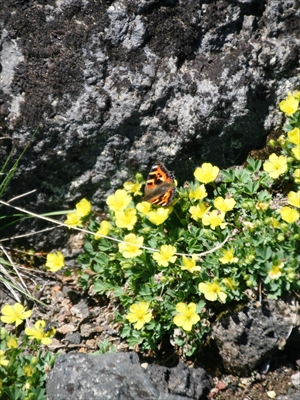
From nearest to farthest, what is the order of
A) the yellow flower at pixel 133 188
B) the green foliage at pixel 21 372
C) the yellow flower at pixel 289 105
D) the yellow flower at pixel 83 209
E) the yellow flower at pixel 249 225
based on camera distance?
1. the green foliage at pixel 21 372
2. the yellow flower at pixel 249 225
3. the yellow flower at pixel 289 105
4. the yellow flower at pixel 83 209
5. the yellow flower at pixel 133 188

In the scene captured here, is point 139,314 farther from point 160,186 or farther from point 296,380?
point 296,380

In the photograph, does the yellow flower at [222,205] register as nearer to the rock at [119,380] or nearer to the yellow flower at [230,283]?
the yellow flower at [230,283]

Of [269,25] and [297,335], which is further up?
[269,25]

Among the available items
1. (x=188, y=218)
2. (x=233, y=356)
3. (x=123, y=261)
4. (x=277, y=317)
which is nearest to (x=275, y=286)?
(x=277, y=317)

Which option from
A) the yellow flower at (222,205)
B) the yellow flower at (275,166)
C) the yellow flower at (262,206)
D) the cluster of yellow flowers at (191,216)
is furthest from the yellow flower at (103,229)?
the yellow flower at (275,166)

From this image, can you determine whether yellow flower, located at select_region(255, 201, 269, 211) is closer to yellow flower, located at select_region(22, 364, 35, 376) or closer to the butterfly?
the butterfly

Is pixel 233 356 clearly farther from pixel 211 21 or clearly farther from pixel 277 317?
pixel 211 21
